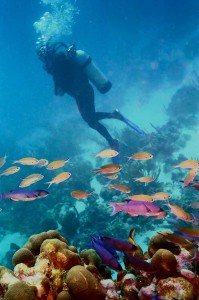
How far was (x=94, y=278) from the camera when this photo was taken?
2656 mm

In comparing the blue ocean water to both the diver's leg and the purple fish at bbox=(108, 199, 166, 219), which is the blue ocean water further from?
the purple fish at bbox=(108, 199, 166, 219)

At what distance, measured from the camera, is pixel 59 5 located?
4281 cm

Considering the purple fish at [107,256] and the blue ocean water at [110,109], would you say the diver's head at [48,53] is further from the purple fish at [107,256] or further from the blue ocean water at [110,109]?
the purple fish at [107,256]

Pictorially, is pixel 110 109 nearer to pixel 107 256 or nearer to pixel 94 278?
pixel 107 256

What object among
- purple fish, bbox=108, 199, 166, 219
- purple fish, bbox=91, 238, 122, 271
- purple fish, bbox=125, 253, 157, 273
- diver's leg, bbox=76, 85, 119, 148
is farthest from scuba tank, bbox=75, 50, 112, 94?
purple fish, bbox=125, 253, 157, 273

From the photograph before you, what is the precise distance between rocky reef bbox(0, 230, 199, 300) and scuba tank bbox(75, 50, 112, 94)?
1198 cm

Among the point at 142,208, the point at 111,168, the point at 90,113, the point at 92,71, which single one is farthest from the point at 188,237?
the point at 92,71

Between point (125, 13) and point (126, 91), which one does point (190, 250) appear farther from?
point (125, 13)

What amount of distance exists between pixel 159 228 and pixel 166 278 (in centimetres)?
771

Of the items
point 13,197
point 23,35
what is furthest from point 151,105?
point 23,35

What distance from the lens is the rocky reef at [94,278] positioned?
2.59 m

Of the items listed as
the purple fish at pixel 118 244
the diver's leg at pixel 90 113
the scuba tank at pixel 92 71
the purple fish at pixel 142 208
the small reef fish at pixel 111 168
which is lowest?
the purple fish at pixel 118 244

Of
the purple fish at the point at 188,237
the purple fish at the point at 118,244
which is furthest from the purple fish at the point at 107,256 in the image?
the purple fish at the point at 188,237

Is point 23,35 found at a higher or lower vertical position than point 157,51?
higher
